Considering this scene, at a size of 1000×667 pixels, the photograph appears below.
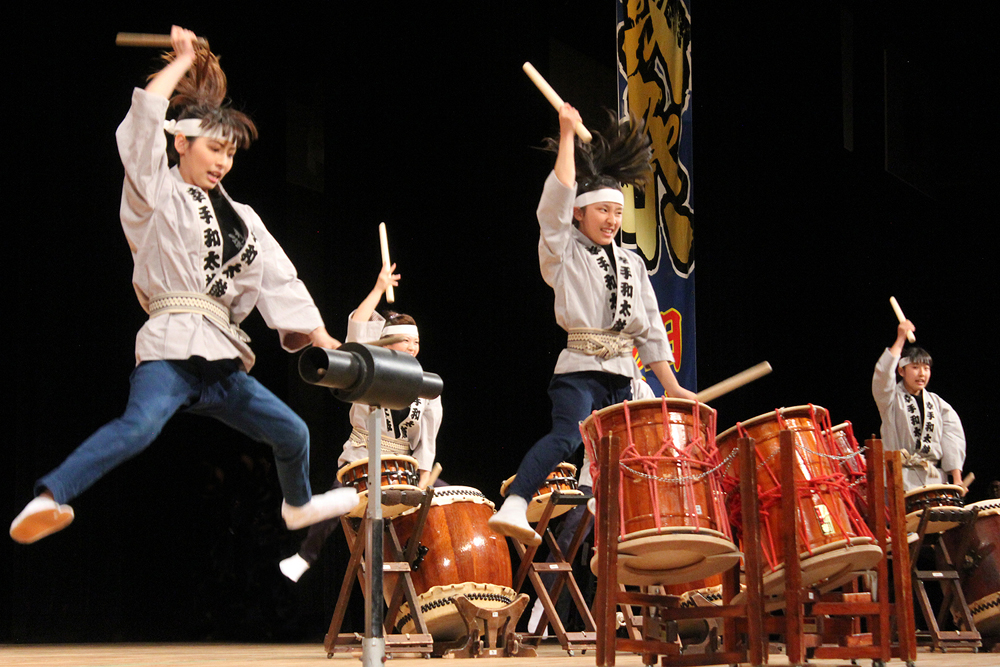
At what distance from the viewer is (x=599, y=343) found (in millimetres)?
3904

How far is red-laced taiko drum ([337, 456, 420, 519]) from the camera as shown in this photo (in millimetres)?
3836

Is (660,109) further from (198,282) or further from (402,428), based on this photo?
(198,282)

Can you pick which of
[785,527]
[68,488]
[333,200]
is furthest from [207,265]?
[333,200]

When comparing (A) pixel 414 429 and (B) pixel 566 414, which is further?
(A) pixel 414 429

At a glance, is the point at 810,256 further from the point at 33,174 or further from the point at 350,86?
the point at 33,174

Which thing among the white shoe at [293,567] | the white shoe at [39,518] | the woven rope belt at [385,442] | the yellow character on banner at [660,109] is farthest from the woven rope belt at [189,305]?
the yellow character on banner at [660,109]

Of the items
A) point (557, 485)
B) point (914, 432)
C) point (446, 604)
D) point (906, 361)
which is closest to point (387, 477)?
point (446, 604)

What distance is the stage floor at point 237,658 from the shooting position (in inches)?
126

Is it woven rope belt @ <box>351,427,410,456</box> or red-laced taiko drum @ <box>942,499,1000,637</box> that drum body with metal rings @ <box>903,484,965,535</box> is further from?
woven rope belt @ <box>351,427,410,456</box>

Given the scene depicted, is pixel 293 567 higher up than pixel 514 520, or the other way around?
pixel 514 520

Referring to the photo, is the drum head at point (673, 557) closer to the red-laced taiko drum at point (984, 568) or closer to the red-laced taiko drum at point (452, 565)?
the red-laced taiko drum at point (452, 565)

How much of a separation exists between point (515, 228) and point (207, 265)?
10.7 ft

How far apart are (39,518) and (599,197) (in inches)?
91.8

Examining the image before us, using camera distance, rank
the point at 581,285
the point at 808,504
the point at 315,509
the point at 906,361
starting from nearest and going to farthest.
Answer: the point at 808,504 < the point at 315,509 < the point at 581,285 < the point at 906,361
